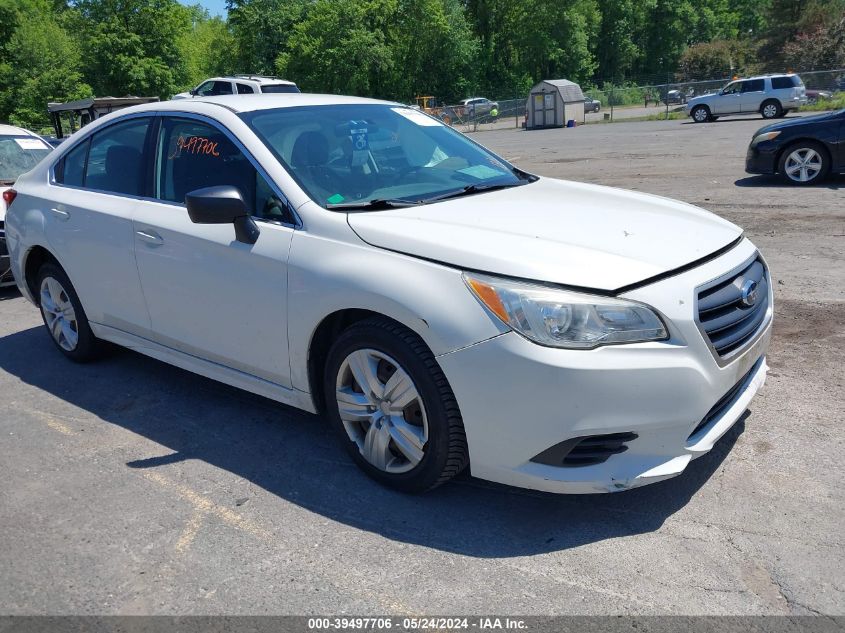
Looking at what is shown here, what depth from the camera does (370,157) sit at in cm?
416

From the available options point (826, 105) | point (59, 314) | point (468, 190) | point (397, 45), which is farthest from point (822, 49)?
point (59, 314)

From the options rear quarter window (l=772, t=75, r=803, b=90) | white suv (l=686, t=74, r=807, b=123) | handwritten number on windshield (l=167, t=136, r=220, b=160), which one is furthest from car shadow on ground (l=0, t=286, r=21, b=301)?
rear quarter window (l=772, t=75, r=803, b=90)

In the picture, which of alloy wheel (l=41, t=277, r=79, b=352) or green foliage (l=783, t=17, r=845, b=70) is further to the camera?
green foliage (l=783, t=17, r=845, b=70)

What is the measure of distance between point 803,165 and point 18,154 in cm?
1065

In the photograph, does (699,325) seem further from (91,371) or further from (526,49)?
(526,49)

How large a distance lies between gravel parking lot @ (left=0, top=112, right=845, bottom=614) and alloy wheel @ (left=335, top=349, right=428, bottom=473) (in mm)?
209

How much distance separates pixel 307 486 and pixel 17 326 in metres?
4.33

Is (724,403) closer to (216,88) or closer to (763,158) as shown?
(763,158)

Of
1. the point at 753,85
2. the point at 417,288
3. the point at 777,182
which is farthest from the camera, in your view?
the point at 753,85

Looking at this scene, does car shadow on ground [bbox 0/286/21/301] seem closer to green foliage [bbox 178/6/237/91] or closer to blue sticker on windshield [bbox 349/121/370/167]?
blue sticker on windshield [bbox 349/121/370/167]

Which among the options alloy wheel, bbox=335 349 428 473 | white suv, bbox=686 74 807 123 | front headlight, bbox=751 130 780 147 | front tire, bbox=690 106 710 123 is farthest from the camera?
front tire, bbox=690 106 710 123

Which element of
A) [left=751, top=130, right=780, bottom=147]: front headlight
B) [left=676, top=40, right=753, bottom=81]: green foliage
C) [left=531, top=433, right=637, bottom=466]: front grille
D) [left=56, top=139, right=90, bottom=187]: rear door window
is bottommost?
[left=531, top=433, right=637, bottom=466]: front grille

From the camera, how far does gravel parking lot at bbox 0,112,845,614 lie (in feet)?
9.26

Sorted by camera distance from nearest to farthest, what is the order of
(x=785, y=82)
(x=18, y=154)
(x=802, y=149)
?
(x=18, y=154), (x=802, y=149), (x=785, y=82)
